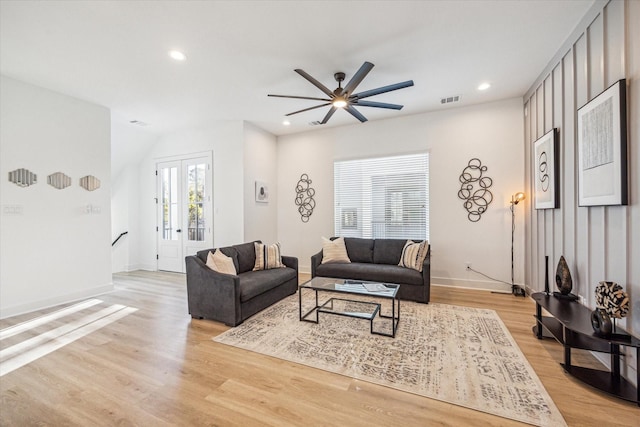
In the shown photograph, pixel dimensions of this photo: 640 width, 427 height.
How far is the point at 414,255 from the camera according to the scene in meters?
4.16

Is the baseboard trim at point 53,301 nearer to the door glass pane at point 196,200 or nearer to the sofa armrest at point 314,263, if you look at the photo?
the door glass pane at point 196,200

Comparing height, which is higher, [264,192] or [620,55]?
[620,55]

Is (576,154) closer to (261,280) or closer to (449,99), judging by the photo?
(449,99)

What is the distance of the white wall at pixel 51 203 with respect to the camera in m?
3.52

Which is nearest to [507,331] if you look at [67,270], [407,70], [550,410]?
[550,410]

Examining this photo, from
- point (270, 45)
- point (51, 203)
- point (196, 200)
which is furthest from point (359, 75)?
point (51, 203)

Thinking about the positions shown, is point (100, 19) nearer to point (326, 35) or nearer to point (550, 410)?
point (326, 35)

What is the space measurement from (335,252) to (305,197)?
5.67ft

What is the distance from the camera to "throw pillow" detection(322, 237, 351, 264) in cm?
467

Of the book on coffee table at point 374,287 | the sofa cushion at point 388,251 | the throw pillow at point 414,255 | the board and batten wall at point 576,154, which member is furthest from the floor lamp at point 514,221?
the book on coffee table at point 374,287

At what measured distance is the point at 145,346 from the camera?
2645mm

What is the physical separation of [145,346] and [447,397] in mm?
2758

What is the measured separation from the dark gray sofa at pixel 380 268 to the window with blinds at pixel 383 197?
0.55 meters

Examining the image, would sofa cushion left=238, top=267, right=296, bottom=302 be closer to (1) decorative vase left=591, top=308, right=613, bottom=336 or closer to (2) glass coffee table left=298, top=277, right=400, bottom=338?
(2) glass coffee table left=298, top=277, right=400, bottom=338
